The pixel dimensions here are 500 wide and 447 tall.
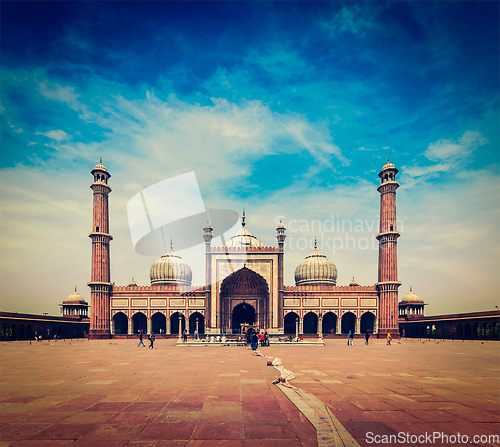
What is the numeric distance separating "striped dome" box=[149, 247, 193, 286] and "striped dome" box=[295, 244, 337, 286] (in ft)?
61.1

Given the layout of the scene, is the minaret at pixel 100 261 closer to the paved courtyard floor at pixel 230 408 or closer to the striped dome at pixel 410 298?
the paved courtyard floor at pixel 230 408

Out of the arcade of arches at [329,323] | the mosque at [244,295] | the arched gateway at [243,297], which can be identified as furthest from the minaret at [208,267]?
the arcade of arches at [329,323]

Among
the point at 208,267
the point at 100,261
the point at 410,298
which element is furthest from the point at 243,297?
the point at 410,298

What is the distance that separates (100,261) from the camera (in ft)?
159

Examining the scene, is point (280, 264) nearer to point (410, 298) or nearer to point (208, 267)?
point (208, 267)

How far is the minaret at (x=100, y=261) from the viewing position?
4747 cm

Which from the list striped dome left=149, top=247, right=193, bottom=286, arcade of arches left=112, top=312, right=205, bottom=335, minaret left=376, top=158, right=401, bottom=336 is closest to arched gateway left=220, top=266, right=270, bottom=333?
arcade of arches left=112, top=312, right=205, bottom=335

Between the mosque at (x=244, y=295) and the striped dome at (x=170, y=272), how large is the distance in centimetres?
923

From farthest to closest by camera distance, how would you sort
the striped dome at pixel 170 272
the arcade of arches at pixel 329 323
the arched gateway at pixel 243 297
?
the striped dome at pixel 170 272
the arcade of arches at pixel 329 323
the arched gateway at pixel 243 297

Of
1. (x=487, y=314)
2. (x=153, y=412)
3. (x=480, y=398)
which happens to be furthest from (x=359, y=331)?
(x=153, y=412)

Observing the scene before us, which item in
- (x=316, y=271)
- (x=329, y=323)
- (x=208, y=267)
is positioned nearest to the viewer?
(x=208, y=267)

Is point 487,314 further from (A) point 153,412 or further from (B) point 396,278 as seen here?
(A) point 153,412

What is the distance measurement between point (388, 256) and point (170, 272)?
109ft

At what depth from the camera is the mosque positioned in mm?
47688
